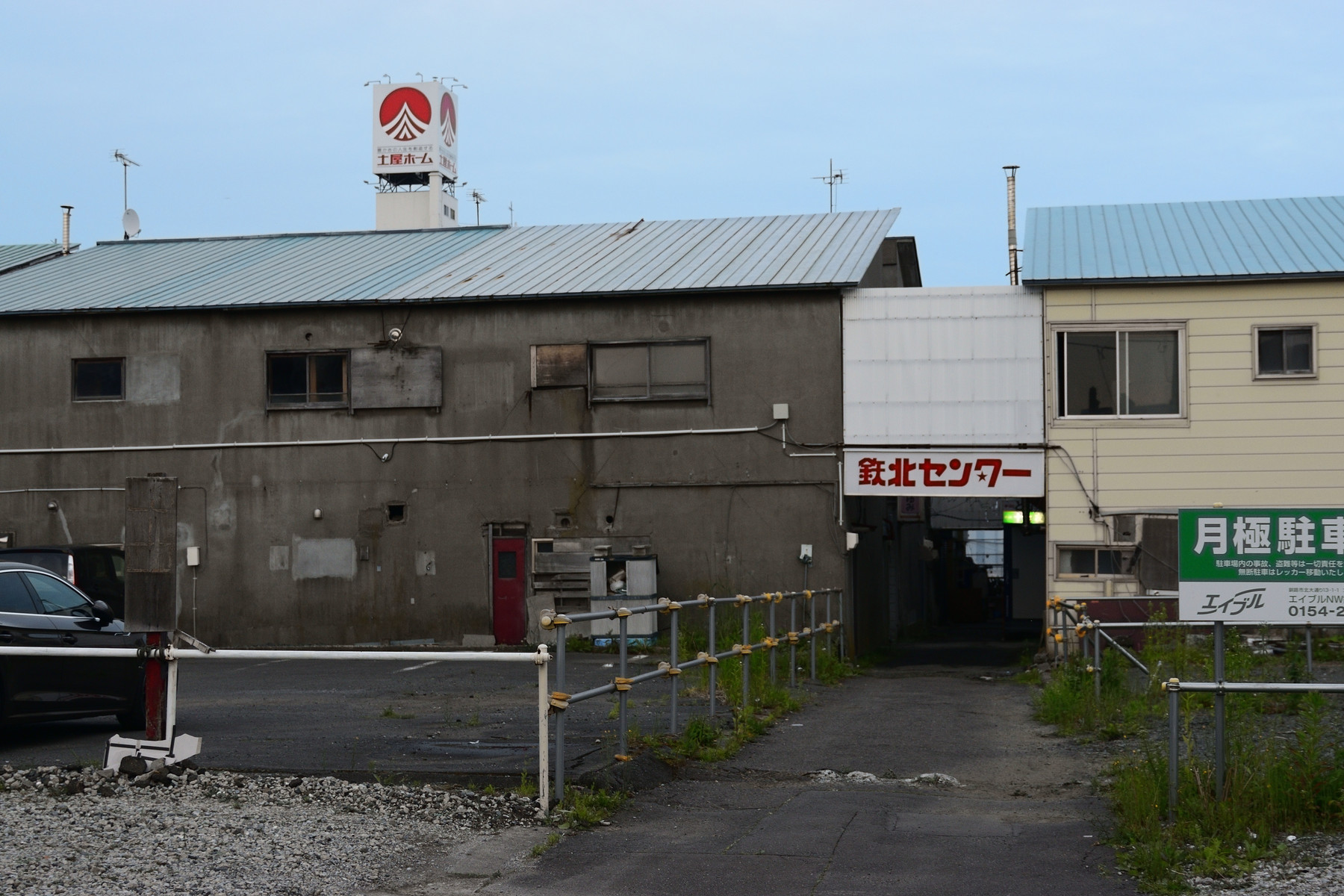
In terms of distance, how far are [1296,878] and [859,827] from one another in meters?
2.53

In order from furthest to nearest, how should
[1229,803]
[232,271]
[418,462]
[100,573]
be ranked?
1. [232,271]
2. [418,462]
3. [100,573]
4. [1229,803]

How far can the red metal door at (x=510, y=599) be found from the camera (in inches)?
931

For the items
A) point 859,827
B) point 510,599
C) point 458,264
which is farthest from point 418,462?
point 859,827

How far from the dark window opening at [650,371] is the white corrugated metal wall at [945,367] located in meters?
2.51

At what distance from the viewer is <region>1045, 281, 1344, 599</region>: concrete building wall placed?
21.2 metres

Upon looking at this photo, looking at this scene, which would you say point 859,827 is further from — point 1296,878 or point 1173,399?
point 1173,399

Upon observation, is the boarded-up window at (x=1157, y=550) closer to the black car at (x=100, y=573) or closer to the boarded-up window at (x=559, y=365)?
the boarded-up window at (x=559, y=365)

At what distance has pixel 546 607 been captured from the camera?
2284cm

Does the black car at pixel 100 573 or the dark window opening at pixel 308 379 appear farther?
the dark window opening at pixel 308 379

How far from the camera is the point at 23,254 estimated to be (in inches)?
1224

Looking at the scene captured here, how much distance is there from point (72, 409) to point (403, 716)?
14.8 m

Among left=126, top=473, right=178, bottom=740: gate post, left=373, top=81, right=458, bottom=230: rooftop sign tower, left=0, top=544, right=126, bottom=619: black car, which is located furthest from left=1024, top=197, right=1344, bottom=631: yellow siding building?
left=373, top=81, right=458, bottom=230: rooftop sign tower

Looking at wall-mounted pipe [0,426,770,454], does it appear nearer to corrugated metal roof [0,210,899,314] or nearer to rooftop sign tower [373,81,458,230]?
corrugated metal roof [0,210,899,314]

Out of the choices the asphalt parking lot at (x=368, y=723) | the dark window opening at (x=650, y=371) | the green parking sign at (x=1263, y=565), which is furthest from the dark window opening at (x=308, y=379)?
the green parking sign at (x=1263, y=565)
